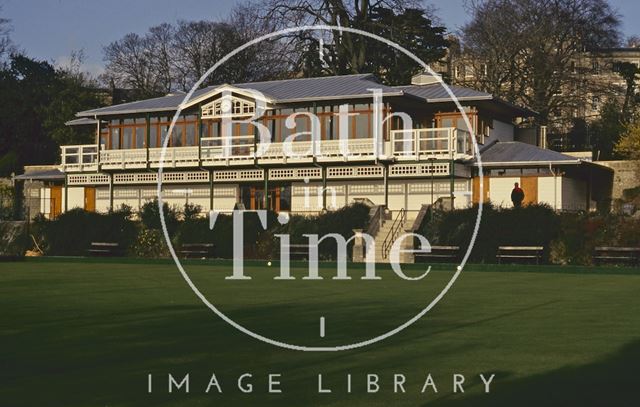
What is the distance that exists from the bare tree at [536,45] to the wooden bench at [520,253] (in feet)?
94.9

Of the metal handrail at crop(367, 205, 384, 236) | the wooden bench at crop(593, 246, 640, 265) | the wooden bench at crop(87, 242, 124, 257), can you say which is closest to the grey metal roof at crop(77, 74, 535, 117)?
the metal handrail at crop(367, 205, 384, 236)

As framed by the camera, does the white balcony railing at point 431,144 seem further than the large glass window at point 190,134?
No

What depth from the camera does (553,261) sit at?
124ft

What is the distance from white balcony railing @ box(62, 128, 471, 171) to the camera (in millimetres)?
47344

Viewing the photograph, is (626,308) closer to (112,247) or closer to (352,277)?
(352,277)

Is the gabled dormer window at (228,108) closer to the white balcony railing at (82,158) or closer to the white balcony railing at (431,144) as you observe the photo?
the white balcony railing at (82,158)

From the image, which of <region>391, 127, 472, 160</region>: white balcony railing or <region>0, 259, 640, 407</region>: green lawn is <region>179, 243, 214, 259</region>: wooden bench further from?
<region>0, 259, 640, 407</region>: green lawn

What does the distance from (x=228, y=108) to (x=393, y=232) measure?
1335 centimetres

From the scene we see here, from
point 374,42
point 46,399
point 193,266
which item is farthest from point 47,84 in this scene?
point 46,399

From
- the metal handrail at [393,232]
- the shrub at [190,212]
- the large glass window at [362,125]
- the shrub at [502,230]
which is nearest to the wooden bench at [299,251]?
the metal handrail at [393,232]

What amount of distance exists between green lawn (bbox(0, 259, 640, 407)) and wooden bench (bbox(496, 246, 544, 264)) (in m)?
13.6

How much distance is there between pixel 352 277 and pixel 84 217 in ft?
68.3

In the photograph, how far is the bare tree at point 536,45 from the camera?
212 ft

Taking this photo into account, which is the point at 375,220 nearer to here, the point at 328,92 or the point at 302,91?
the point at 328,92
